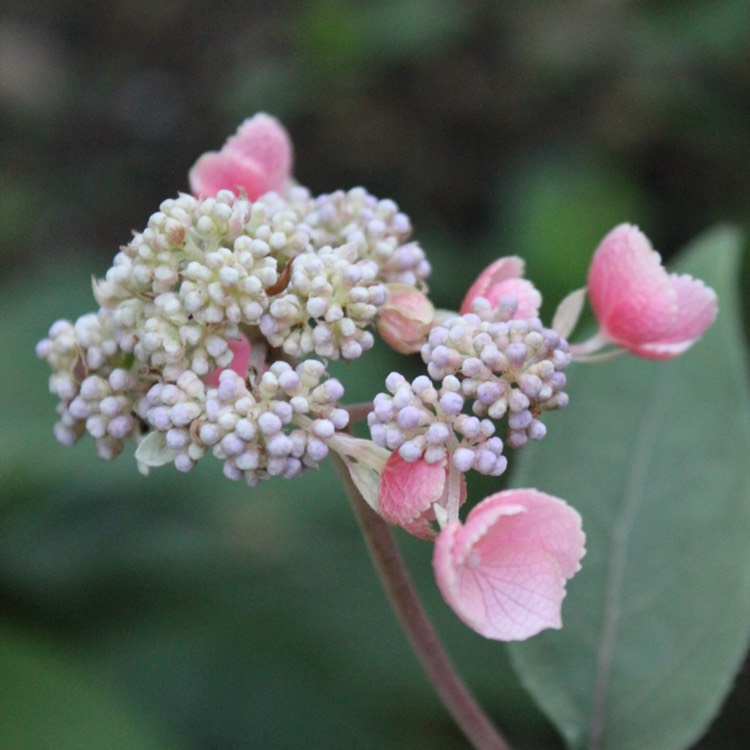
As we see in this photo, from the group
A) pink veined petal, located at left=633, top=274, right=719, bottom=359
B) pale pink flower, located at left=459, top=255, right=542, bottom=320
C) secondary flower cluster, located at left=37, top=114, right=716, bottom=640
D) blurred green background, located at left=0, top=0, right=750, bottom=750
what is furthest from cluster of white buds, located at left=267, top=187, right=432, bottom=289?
blurred green background, located at left=0, top=0, right=750, bottom=750

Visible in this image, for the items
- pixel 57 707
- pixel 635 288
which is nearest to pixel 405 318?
pixel 635 288

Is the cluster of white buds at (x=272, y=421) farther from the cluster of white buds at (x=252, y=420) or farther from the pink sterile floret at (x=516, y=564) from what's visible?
the pink sterile floret at (x=516, y=564)

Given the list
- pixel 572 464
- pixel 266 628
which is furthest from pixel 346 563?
pixel 572 464

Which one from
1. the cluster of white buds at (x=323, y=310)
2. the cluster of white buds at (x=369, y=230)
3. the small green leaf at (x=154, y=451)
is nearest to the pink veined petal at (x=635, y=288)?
the cluster of white buds at (x=369, y=230)

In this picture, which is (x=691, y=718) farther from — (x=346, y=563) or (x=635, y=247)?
(x=346, y=563)

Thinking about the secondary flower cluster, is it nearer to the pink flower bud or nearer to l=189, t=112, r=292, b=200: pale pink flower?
the pink flower bud

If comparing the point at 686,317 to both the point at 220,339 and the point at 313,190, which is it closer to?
the point at 220,339
